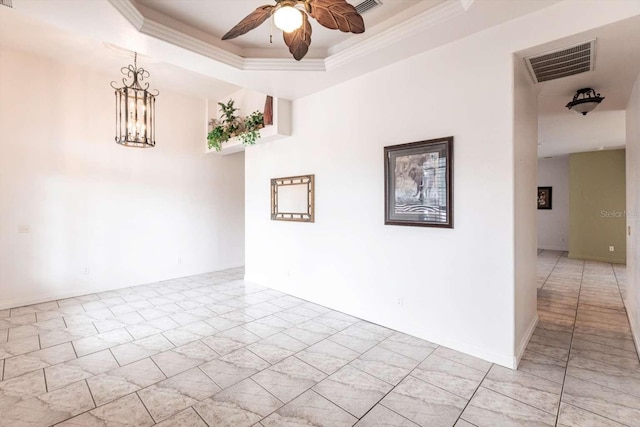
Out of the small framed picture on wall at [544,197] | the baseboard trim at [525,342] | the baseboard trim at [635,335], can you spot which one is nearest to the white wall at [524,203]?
the baseboard trim at [525,342]

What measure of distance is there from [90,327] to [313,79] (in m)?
4.03

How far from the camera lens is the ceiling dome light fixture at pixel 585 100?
11.4 feet

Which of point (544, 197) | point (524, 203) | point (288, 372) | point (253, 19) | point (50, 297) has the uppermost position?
point (253, 19)

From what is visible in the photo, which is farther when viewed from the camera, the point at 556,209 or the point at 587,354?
the point at 556,209

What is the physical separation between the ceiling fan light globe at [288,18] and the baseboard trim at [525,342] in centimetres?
314

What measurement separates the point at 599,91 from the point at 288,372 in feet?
15.2

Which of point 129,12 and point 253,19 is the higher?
point 129,12

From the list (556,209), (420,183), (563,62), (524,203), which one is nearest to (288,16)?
(420,183)

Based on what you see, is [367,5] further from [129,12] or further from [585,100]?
[585,100]

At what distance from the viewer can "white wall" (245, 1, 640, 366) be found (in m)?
2.63

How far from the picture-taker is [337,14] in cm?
203

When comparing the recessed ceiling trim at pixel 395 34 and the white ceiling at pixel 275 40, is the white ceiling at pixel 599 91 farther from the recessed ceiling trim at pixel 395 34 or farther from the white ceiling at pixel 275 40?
the recessed ceiling trim at pixel 395 34

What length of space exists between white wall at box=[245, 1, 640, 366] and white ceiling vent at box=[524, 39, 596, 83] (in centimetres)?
28

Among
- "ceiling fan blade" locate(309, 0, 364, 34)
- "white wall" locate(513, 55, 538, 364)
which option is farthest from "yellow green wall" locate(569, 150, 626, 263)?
"ceiling fan blade" locate(309, 0, 364, 34)
